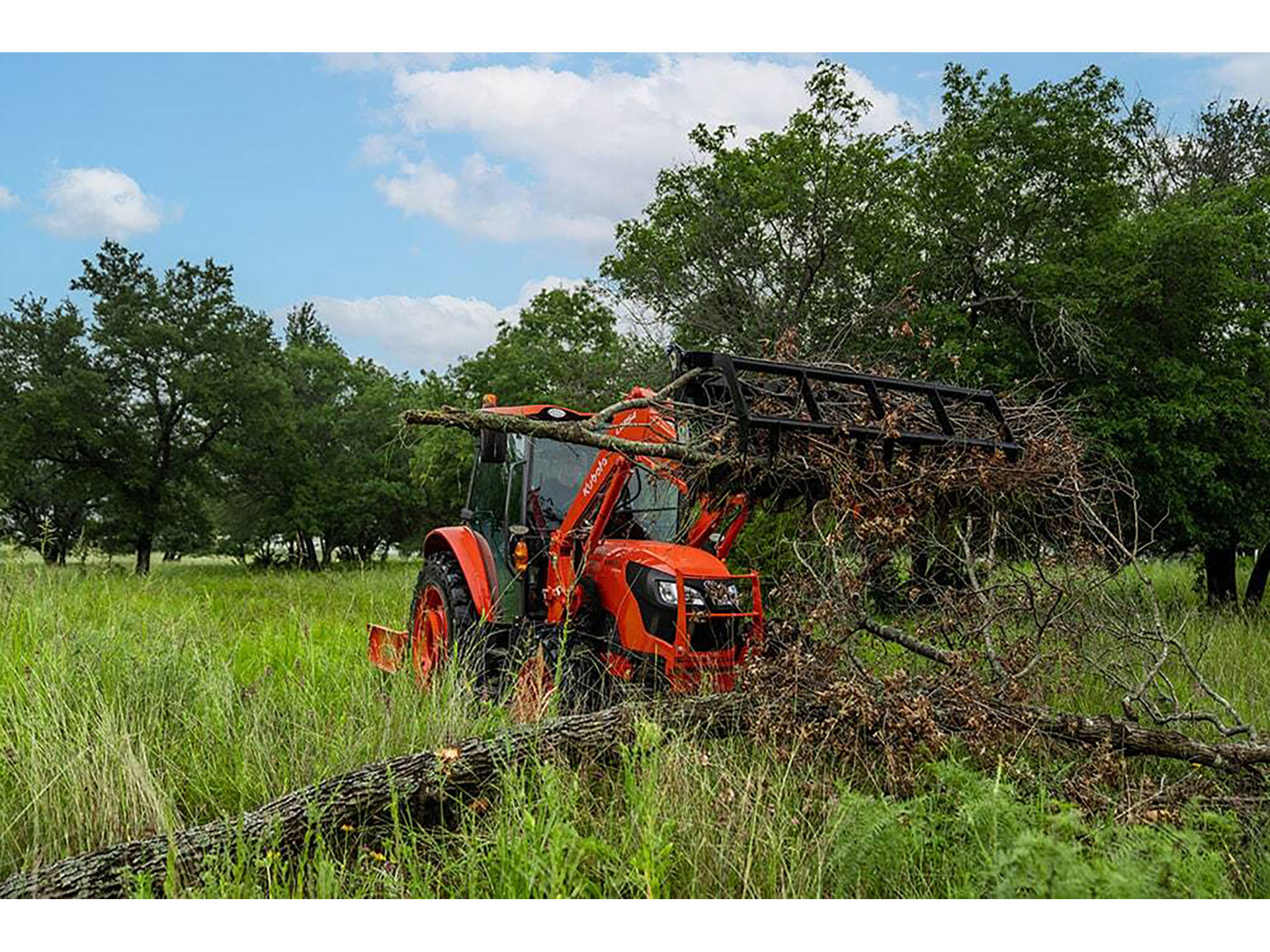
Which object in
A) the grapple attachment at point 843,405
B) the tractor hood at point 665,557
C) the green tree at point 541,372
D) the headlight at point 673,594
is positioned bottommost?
the headlight at point 673,594

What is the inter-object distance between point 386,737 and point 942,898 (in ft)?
8.77

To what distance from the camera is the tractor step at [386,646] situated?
7.34 m

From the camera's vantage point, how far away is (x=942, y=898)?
3314mm

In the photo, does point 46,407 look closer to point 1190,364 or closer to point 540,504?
point 540,504

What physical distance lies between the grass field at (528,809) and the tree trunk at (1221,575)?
11.6m

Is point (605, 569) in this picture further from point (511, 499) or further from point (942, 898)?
point (942, 898)

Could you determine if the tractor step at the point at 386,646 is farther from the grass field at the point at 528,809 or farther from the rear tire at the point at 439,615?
the grass field at the point at 528,809

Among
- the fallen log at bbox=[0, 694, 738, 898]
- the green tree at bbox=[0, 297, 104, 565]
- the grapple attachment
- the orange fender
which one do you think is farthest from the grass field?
the green tree at bbox=[0, 297, 104, 565]

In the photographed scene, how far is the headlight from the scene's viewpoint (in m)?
5.33

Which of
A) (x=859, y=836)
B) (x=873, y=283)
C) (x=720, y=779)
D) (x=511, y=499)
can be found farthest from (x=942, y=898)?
(x=873, y=283)

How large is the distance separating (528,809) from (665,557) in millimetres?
2304

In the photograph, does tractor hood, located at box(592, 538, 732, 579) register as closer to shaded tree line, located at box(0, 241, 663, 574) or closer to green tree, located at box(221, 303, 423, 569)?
shaded tree line, located at box(0, 241, 663, 574)

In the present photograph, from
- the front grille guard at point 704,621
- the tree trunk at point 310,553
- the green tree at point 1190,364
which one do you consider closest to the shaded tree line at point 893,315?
the green tree at point 1190,364

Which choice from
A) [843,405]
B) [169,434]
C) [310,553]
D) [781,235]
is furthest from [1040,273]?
[310,553]
